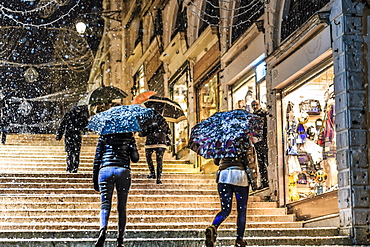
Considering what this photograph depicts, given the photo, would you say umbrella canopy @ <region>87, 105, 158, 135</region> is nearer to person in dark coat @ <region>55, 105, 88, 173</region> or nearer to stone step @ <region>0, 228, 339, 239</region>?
stone step @ <region>0, 228, 339, 239</region>

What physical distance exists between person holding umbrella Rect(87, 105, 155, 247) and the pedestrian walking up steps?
3.18 feet

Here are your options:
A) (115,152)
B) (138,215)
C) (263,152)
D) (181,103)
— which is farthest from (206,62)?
(115,152)

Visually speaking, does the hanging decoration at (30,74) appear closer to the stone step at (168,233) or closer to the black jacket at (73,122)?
the black jacket at (73,122)

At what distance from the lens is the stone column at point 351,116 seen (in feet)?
35.0

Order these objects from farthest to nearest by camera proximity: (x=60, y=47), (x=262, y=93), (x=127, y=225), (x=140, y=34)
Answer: (x=60, y=47), (x=140, y=34), (x=262, y=93), (x=127, y=225)

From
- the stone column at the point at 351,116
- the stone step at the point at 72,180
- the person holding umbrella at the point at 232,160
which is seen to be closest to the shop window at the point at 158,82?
the stone step at the point at 72,180

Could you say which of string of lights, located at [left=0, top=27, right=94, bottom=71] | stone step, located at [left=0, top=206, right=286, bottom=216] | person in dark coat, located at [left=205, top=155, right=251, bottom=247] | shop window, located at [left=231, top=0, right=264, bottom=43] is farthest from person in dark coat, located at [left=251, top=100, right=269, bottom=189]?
string of lights, located at [left=0, top=27, right=94, bottom=71]

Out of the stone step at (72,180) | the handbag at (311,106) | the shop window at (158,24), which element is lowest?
the stone step at (72,180)

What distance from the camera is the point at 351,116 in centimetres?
1095

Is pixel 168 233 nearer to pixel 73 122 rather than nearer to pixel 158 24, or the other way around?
pixel 73 122

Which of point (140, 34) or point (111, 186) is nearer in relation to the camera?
point (111, 186)

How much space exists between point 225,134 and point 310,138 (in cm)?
429

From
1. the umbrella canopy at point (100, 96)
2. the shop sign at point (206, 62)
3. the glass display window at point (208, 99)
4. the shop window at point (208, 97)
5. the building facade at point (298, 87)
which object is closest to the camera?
the building facade at point (298, 87)

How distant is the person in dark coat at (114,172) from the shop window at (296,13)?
5265 mm
